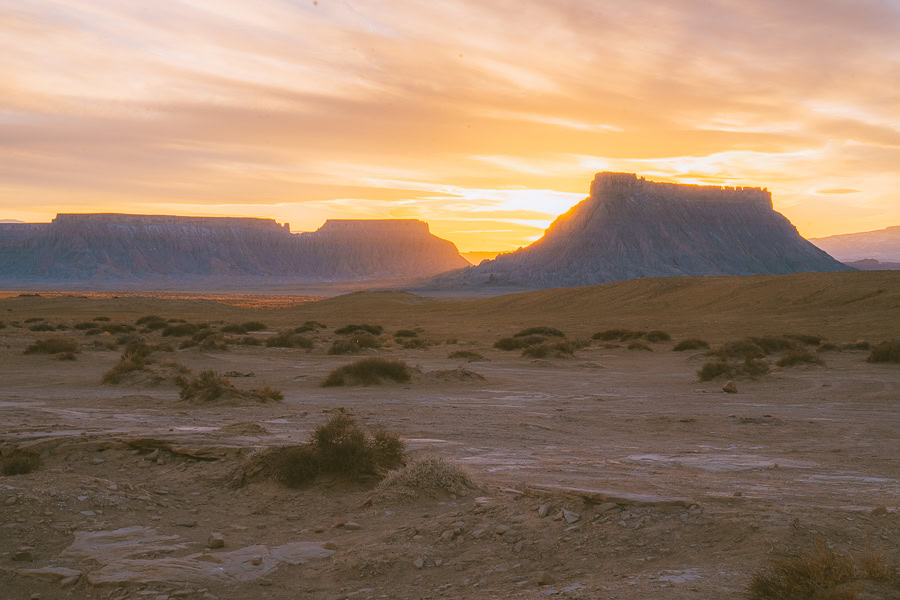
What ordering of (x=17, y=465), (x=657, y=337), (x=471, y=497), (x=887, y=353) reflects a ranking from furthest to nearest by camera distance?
(x=657, y=337)
(x=887, y=353)
(x=17, y=465)
(x=471, y=497)

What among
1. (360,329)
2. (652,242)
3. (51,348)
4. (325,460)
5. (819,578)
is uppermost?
(652,242)

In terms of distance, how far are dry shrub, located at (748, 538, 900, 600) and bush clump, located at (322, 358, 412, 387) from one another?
50.2 feet

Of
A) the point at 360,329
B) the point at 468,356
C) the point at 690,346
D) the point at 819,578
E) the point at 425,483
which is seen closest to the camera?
the point at 819,578

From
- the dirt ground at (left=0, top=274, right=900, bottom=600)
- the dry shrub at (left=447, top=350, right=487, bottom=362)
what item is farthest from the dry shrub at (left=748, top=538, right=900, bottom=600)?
the dry shrub at (left=447, top=350, right=487, bottom=362)

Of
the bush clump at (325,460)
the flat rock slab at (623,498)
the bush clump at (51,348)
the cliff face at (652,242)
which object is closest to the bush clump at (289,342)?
the bush clump at (51,348)

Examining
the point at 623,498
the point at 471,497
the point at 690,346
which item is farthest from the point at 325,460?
the point at 690,346

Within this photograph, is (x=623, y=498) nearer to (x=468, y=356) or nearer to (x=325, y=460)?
(x=325, y=460)

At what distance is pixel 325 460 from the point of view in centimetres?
921

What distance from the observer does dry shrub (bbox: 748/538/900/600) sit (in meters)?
4.70

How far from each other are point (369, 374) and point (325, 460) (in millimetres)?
10928

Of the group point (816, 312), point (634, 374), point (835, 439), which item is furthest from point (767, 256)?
point (835, 439)

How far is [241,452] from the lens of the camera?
998 centimetres

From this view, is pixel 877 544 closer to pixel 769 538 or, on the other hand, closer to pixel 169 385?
pixel 769 538

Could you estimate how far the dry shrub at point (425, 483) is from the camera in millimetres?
8272
